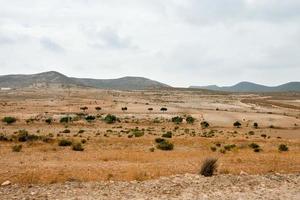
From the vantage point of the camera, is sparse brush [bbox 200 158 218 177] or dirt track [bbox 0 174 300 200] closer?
dirt track [bbox 0 174 300 200]

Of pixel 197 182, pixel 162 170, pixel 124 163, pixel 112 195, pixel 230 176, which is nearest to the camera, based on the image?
pixel 112 195

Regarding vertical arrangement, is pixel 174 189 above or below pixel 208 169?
below

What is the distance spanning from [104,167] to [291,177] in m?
8.81

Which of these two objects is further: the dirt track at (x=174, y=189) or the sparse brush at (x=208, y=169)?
the sparse brush at (x=208, y=169)

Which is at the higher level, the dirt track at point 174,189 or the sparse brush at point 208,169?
the sparse brush at point 208,169

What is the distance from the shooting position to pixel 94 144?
118ft

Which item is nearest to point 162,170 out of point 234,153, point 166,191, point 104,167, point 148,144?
point 104,167

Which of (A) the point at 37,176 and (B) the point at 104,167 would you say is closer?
(A) the point at 37,176

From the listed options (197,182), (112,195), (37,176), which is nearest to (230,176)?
(197,182)

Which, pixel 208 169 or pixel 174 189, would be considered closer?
pixel 174 189

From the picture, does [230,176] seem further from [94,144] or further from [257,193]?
[94,144]

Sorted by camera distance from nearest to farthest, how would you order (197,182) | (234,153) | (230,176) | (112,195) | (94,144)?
(112,195) < (197,182) < (230,176) < (234,153) < (94,144)

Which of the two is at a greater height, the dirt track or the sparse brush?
the sparse brush

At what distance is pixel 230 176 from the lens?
20.0 m
